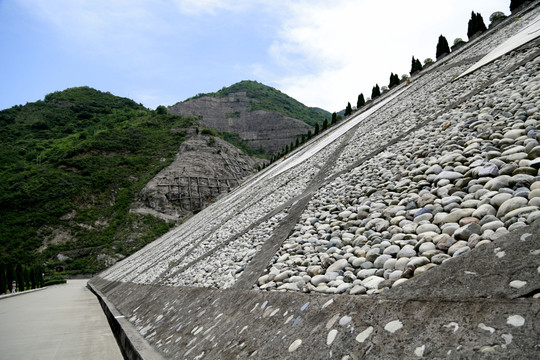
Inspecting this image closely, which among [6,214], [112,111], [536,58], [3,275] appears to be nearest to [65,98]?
[112,111]

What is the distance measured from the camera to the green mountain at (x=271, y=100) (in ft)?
448

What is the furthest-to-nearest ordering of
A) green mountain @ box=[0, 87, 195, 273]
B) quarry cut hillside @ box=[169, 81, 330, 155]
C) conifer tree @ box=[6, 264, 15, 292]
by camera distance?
quarry cut hillside @ box=[169, 81, 330, 155] → green mountain @ box=[0, 87, 195, 273] → conifer tree @ box=[6, 264, 15, 292]

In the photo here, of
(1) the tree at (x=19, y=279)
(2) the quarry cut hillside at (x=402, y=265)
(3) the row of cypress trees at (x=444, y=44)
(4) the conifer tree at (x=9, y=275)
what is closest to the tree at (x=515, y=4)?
(3) the row of cypress trees at (x=444, y=44)

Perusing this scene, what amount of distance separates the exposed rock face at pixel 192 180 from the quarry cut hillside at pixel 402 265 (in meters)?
40.8

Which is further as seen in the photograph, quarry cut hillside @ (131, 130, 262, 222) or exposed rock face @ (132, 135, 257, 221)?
exposed rock face @ (132, 135, 257, 221)

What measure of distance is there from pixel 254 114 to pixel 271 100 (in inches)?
1004

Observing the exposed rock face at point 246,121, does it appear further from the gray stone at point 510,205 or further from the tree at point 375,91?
the gray stone at point 510,205

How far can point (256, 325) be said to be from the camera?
3016 millimetres

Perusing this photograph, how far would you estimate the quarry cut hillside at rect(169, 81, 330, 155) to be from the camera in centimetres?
11294

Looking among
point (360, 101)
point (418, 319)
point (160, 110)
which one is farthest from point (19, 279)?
point (160, 110)

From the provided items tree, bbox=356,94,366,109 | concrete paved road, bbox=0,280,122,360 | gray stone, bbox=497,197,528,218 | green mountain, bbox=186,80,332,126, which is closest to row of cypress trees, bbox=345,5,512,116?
tree, bbox=356,94,366,109

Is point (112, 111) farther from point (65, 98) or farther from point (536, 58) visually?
point (536, 58)

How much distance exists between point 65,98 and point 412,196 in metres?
119

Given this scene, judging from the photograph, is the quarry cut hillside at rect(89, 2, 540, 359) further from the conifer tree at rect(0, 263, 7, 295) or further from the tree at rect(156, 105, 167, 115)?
the tree at rect(156, 105, 167, 115)
